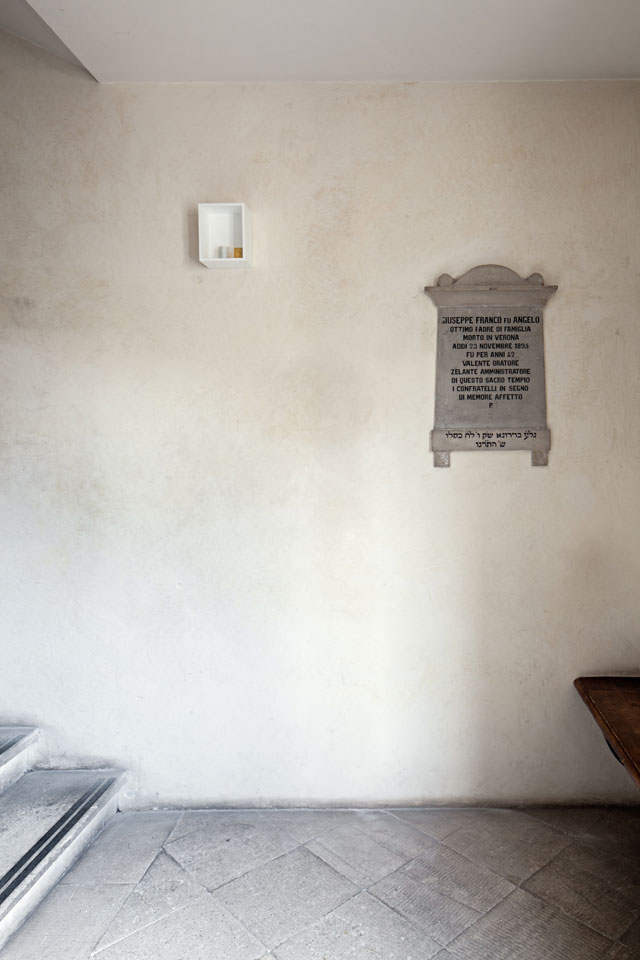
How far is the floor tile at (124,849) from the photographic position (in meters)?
2.22

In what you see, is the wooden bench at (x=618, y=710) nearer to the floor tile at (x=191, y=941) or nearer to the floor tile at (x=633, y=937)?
the floor tile at (x=633, y=937)

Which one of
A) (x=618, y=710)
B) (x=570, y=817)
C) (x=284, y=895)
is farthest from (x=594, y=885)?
(x=284, y=895)

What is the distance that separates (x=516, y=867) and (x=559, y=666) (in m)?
0.81

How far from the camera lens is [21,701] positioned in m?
2.72

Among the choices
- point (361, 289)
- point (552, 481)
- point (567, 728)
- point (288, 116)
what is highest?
point (288, 116)

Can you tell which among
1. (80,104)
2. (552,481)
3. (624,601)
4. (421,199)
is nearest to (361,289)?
(421,199)

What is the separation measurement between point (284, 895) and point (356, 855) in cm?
34

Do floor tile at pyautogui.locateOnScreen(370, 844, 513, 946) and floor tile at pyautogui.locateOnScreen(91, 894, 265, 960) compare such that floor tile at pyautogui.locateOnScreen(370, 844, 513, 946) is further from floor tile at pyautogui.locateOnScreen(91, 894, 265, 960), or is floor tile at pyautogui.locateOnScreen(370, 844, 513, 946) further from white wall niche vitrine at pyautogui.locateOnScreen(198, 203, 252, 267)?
white wall niche vitrine at pyautogui.locateOnScreen(198, 203, 252, 267)

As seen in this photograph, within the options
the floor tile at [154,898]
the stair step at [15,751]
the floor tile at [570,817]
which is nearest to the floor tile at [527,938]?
the floor tile at [570,817]

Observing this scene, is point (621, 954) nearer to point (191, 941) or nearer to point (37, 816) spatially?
point (191, 941)

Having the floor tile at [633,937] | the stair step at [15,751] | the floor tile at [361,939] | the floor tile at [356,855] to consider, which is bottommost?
the floor tile at [361,939]

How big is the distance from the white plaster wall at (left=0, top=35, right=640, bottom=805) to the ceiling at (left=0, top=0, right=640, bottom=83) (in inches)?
3.9

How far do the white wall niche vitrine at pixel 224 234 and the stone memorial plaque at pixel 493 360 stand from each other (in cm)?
82

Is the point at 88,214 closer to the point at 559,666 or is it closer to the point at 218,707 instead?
the point at 218,707
